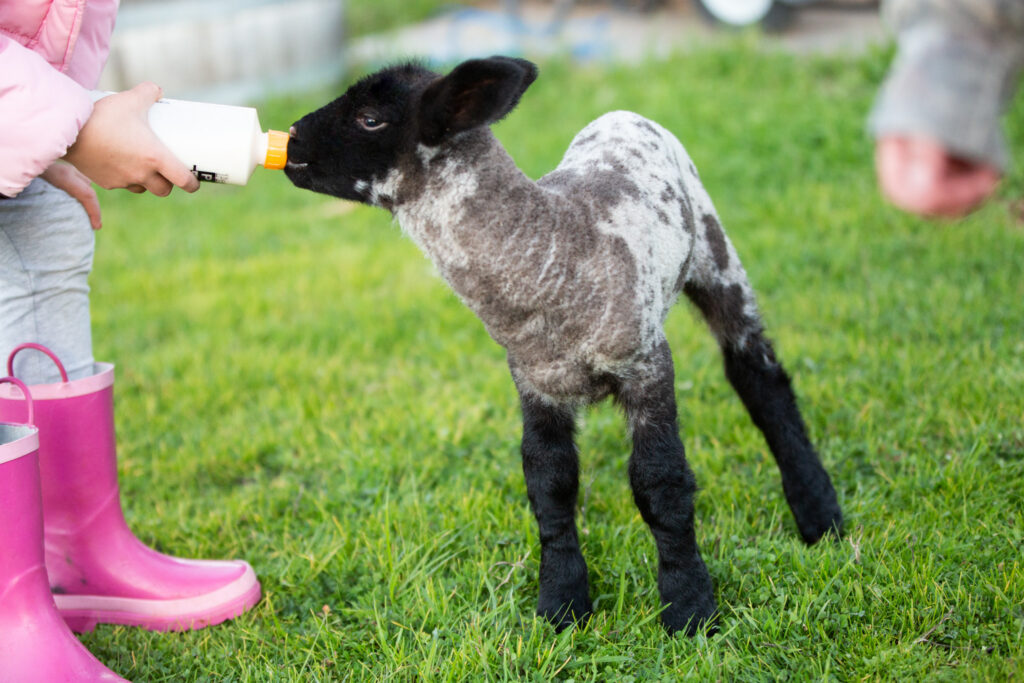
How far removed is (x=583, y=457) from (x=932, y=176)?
2.34m

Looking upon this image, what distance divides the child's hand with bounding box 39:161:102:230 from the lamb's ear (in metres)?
0.96

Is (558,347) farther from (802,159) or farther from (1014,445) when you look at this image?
(802,159)

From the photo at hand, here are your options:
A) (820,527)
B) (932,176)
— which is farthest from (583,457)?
(932,176)

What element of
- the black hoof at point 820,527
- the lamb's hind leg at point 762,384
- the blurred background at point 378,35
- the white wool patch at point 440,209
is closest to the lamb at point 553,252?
the white wool patch at point 440,209

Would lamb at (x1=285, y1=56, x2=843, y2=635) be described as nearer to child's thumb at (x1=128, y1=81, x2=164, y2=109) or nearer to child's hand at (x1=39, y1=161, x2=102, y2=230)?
child's thumb at (x1=128, y1=81, x2=164, y2=109)

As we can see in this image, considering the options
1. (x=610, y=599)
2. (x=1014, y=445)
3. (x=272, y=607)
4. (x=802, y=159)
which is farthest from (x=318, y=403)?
(x=802, y=159)

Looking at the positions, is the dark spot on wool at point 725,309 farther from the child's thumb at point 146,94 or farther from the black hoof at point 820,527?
the child's thumb at point 146,94

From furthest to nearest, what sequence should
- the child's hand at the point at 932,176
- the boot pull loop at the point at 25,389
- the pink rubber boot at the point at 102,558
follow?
the pink rubber boot at the point at 102,558 → the boot pull loop at the point at 25,389 → the child's hand at the point at 932,176

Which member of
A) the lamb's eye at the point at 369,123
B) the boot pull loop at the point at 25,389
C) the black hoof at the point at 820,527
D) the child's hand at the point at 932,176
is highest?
the child's hand at the point at 932,176

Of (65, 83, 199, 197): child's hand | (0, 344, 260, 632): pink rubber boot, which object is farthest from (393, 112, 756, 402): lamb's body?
(0, 344, 260, 632): pink rubber boot

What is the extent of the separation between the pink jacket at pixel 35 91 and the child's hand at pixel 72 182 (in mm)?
300

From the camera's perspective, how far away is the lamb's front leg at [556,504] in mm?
2354

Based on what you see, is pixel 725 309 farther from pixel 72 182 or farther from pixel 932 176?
pixel 72 182

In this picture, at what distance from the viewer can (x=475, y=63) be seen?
1.89m
